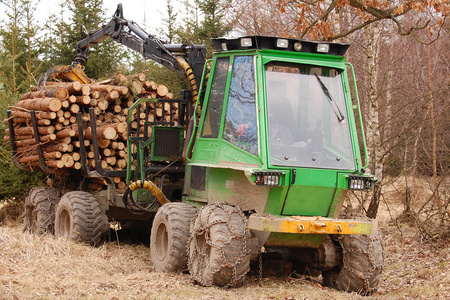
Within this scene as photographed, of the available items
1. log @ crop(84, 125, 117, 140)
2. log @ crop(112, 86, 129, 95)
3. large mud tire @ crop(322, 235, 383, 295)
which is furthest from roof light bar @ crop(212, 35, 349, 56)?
log @ crop(112, 86, 129, 95)

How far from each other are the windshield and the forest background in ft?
6.28

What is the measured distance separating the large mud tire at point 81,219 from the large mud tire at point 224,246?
3.26m

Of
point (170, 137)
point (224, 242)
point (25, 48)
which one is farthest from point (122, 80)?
point (25, 48)

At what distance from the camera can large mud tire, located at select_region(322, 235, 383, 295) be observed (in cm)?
664

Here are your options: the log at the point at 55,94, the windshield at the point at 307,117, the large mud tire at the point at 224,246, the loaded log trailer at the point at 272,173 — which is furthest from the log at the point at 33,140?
the windshield at the point at 307,117

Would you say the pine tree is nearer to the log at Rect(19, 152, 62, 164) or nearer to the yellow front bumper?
the log at Rect(19, 152, 62, 164)

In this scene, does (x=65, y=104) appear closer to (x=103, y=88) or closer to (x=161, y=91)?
(x=103, y=88)

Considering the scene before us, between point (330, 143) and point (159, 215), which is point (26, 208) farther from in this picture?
point (330, 143)

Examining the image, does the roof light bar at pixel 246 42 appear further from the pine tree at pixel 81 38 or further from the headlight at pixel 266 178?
the pine tree at pixel 81 38

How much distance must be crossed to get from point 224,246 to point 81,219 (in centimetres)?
380

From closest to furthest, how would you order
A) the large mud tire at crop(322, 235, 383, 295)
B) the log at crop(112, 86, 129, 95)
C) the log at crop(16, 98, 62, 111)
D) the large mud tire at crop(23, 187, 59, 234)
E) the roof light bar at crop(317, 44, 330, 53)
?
the large mud tire at crop(322, 235, 383, 295) < the roof light bar at crop(317, 44, 330, 53) < the log at crop(16, 98, 62, 111) < the log at crop(112, 86, 129, 95) < the large mud tire at crop(23, 187, 59, 234)

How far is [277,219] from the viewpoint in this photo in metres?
6.10

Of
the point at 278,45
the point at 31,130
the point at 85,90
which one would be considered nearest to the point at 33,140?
the point at 31,130

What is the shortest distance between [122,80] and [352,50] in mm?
7585
